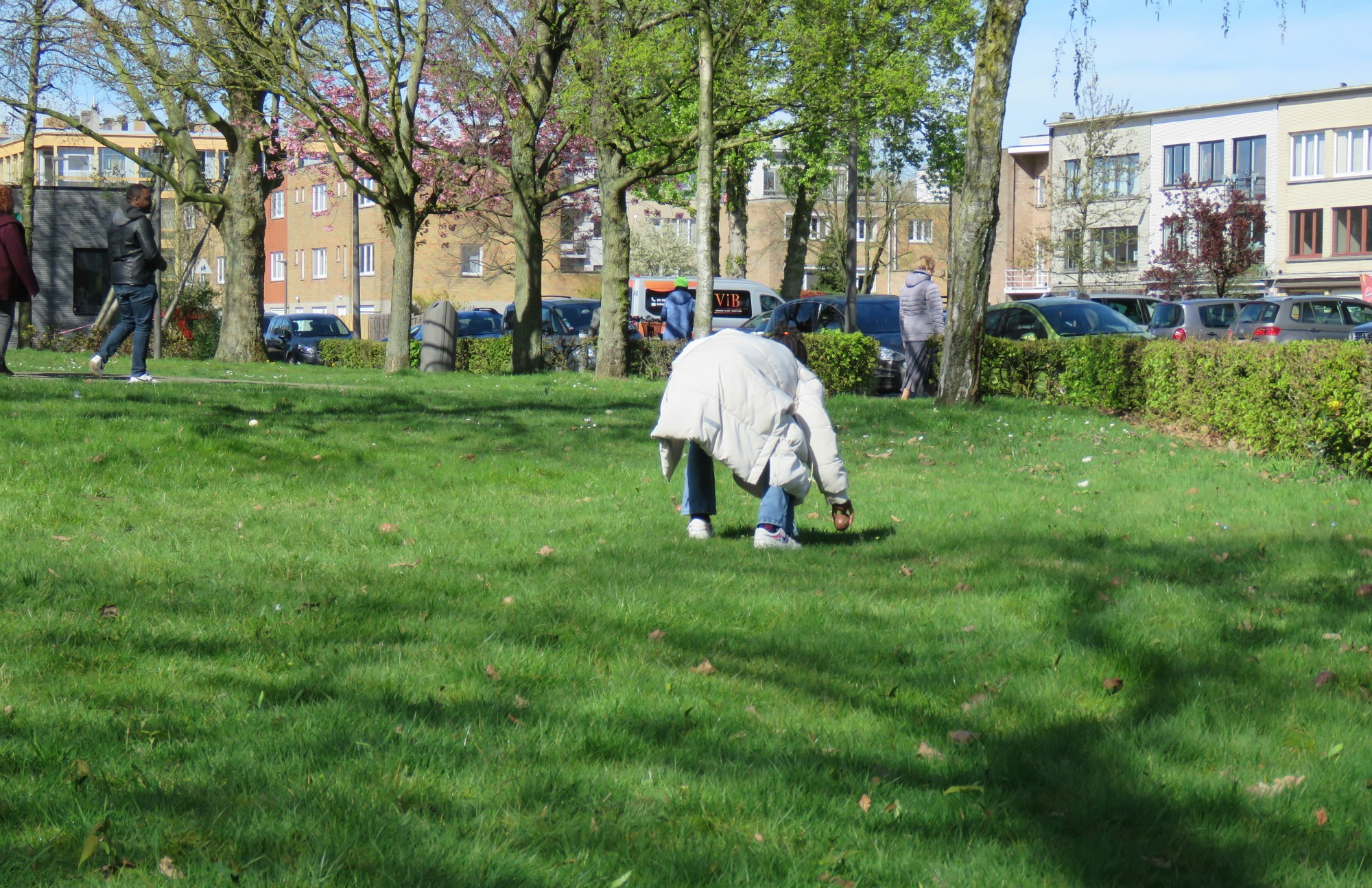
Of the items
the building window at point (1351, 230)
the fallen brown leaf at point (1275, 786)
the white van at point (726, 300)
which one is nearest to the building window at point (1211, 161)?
the building window at point (1351, 230)

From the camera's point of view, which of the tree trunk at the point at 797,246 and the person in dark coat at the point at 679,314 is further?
the tree trunk at the point at 797,246

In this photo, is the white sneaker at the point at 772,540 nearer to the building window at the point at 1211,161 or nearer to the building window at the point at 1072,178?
the building window at the point at 1072,178

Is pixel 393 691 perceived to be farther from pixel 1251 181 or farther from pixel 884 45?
pixel 1251 181

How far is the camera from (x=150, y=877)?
287 cm

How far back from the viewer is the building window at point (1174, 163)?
6631 cm

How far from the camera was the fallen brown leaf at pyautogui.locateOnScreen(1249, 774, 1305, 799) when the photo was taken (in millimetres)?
3711

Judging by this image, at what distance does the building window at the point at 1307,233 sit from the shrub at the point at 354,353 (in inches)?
1872

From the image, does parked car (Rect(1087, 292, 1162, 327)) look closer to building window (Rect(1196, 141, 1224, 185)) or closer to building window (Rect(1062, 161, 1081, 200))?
building window (Rect(1062, 161, 1081, 200))

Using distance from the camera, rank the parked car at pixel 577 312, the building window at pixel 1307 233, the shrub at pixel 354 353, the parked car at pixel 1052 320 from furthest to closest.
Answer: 1. the building window at pixel 1307 233
2. the parked car at pixel 577 312
3. the shrub at pixel 354 353
4. the parked car at pixel 1052 320

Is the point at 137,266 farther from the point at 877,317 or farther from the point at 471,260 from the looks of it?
the point at 471,260

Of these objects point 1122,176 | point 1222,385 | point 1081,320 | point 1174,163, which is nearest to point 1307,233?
point 1174,163

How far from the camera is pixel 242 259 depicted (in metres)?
25.8

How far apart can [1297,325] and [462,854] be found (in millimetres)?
28950

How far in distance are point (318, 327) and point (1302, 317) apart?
26196mm
